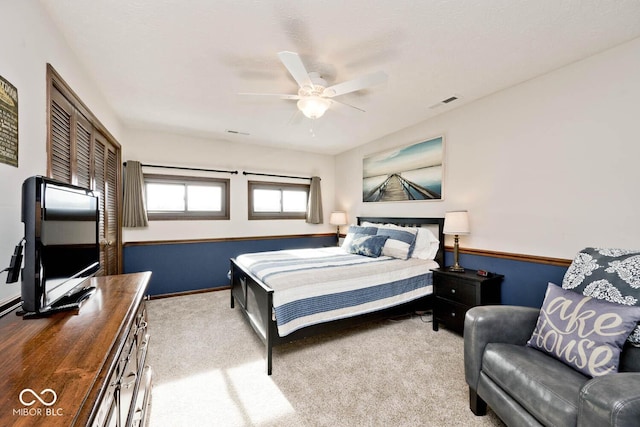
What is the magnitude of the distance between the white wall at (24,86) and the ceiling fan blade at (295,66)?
1362mm

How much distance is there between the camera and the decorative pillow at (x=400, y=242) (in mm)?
3361

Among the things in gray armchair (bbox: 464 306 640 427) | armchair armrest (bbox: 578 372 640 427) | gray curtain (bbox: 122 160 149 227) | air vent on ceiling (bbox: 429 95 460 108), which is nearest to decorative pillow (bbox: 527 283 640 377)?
gray armchair (bbox: 464 306 640 427)

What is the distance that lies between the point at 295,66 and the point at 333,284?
1.88 m

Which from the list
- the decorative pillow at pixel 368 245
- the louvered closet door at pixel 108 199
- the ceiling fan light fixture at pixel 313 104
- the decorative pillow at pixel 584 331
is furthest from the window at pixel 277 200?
the decorative pillow at pixel 584 331

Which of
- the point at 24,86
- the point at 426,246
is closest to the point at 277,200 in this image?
the point at 426,246

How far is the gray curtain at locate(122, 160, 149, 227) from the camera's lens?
3791 mm

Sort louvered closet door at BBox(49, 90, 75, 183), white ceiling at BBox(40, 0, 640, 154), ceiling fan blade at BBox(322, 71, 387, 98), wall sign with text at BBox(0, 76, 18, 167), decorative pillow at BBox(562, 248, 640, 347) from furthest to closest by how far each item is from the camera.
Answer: ceiling fan blade at BBox(322, 71, 387, 98)
louvered closet door at BBox(49, 90, 75, 183)
white ceiling at BBox(40, 0, 640, 154)
decorative pillow at BBox(562, 248, 640, 347)
wall sign with text at BBox(0, 76, 18, 167)

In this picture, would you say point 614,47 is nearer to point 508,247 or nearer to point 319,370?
point 508,247

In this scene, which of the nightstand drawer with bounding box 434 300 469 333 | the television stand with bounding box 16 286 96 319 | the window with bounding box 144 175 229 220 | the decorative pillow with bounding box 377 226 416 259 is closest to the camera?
the television stand with bounding box 16 286 96 319

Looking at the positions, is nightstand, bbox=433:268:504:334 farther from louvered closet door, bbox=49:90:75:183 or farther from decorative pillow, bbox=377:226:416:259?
louvered closet door, bbox=49:90:75:183

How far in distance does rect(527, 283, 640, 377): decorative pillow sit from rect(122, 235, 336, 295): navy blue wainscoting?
160 inches

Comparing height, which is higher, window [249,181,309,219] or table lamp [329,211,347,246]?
window [249,181,309,219]

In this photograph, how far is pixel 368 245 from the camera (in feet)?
11.8

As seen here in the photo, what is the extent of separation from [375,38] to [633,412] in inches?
92.0
